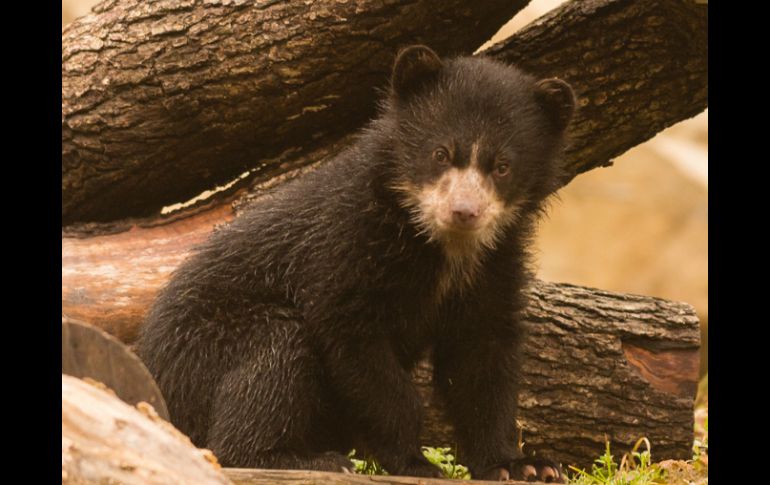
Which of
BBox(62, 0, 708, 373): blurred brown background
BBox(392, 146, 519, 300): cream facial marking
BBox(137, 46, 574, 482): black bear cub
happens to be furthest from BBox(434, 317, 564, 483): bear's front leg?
BBox(62, 0, 708, 373): blurred brown background

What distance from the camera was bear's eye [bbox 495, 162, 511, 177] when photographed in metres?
5.53

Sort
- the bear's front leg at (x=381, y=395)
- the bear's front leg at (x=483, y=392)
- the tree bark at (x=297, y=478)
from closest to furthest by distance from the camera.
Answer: the tree bark at (x=297, y=478)
the bear's front leg at (x=381, y=395)
the bear's front leg at (x=483, y=392)

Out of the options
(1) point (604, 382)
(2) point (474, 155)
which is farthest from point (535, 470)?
(2) point (474, 155)

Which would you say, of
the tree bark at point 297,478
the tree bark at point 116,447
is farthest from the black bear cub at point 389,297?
the tree bark at point 116,447

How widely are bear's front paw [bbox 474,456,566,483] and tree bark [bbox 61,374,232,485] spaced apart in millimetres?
2378

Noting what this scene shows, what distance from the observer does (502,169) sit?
219 inches

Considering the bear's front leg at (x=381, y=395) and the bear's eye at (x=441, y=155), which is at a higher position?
the bear's eye at (x=441, y=155)

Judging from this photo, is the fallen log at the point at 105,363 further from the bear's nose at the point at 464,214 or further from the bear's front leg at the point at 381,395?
the bear's nose at the point at 464,214

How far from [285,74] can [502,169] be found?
254cm

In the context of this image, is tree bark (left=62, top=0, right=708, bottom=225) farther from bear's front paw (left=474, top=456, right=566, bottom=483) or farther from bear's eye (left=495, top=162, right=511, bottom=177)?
bear's front paw (left=474, top=456, right=566, bottom=483)

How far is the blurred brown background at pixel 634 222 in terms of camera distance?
16094mm

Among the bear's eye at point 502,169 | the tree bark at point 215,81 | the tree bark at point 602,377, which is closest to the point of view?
the bear's eye at point 502,169
